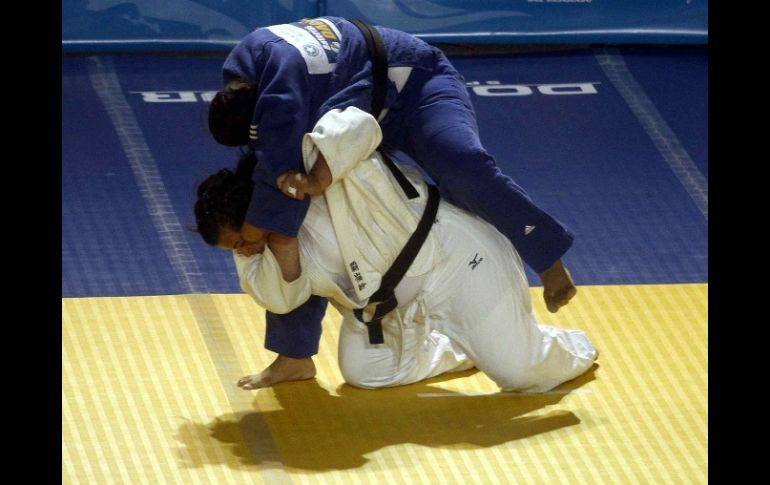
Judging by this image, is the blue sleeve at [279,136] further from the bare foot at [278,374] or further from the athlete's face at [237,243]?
the bare foot at [278,374]

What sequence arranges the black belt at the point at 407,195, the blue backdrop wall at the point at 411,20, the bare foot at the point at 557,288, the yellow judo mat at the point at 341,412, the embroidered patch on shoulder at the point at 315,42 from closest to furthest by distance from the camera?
the yellow judo mat at the point at 341,412
the embroidered patch on shoulder at the point at 315,42
the black belt at the point at 407,195
the bare foot at the point at 557,288
the blue backdrop wall at the point at 411,20

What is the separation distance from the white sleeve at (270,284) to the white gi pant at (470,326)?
0.24 metres

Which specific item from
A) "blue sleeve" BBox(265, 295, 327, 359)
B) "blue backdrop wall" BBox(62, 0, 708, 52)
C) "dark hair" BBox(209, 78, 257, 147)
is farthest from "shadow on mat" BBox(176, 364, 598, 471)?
"blue backdrop wall" BBox(62, 0, 708, 52)

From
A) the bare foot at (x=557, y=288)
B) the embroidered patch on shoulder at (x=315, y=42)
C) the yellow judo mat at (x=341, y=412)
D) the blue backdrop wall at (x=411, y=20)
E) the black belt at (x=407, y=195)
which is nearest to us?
the yellow judo mat at (x=341, y=412)

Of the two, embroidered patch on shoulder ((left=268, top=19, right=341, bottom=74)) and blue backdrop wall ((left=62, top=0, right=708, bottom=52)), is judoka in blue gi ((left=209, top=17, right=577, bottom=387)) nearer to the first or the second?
embroidered patch on shoulder ((left=268, top=19, right=341, bottom=74))

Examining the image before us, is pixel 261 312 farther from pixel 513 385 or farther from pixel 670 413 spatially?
pixel 670 413

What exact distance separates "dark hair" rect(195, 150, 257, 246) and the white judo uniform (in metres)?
0.14

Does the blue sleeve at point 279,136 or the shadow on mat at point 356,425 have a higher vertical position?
the blue sleeve at point 279,136

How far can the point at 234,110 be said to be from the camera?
3406 mm

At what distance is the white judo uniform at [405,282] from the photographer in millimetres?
3480

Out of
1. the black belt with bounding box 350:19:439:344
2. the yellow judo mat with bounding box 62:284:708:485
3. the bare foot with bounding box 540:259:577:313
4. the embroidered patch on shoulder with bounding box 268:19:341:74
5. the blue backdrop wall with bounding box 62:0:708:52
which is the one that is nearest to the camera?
the yellow judo mat with bounding box 62:284:708:485

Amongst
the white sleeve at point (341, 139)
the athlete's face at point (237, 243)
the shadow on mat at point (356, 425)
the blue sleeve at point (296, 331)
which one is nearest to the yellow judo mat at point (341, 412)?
the shadow on mat at point (356, 425)

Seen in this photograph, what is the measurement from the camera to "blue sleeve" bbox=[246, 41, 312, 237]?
334 centimetres

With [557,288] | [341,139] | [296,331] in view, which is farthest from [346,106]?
[557,288]
